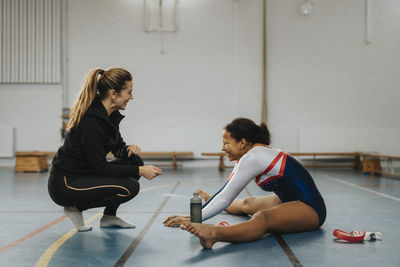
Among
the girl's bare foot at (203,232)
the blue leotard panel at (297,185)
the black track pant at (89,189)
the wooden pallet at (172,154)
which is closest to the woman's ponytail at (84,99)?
the black track pant at (89,189)

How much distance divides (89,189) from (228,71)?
6514 mm

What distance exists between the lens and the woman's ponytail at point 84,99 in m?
2.24

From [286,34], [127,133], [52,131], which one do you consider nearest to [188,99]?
[127,133]

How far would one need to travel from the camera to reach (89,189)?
2.29 meters

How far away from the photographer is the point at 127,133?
27.6 feet

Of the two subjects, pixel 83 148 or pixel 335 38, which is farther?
pixel 335 38

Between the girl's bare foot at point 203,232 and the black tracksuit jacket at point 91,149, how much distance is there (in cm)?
58

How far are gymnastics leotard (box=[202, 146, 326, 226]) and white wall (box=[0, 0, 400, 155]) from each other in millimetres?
6031

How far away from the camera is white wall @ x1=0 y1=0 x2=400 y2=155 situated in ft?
27.4

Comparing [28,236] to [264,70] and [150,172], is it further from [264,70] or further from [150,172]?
[264,70]

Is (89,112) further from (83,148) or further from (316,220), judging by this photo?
(316,220)

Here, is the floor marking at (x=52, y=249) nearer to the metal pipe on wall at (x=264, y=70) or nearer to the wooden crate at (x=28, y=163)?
the wooden crate at (x=28, y=163)

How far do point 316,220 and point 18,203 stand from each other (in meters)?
2.89

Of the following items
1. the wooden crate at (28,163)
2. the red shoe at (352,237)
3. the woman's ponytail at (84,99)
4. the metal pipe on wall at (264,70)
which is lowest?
the wooden crate at (28,163)
